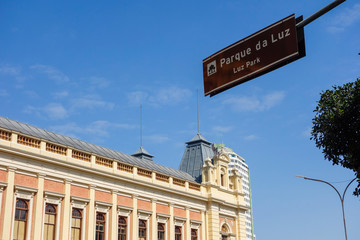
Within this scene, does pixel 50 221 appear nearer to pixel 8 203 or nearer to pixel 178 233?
pixel 8 203

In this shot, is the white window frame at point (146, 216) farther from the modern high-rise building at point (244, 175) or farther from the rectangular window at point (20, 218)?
the modern high-rise building at point (244, 175)

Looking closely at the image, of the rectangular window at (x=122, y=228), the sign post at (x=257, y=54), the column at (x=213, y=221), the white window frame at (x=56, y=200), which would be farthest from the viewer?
the column at (x=213, y=221)

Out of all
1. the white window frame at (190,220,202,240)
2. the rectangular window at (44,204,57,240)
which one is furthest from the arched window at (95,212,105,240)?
the white window frame at (190,220,202,240)

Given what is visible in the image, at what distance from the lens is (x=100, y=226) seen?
27.2 m

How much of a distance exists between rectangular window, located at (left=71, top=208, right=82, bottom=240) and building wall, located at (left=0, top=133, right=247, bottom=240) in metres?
0.27

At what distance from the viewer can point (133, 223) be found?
29.1 metres

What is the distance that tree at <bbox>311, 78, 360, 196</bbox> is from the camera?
1941 centimetres

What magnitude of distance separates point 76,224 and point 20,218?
3564 mm

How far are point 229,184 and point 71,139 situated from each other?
15.0m

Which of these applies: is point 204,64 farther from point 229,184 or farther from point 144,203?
point 229,184

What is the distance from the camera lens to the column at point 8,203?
872 inches

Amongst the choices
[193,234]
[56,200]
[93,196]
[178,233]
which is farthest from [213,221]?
[56,200]

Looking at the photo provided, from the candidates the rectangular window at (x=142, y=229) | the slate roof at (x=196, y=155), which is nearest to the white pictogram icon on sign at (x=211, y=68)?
the rectangular window at (x=142, y=229)

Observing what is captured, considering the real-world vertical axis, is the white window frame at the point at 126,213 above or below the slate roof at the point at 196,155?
below
